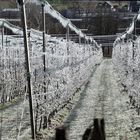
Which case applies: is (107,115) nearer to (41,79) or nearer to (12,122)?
(41,79)

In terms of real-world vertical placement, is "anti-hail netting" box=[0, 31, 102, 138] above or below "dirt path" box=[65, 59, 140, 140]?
above

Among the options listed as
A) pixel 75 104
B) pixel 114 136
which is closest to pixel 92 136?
pixel 114 136

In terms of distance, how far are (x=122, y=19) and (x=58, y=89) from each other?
53.5 m

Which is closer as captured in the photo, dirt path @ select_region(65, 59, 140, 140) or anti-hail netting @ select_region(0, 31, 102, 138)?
dirt path @ select_region(65, 59, 140, 140)

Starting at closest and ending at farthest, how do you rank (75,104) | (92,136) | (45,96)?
(92,136) → (45,96) → (75,104)

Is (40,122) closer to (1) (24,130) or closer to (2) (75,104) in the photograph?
(1) (24,130)

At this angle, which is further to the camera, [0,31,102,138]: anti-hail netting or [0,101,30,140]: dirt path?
[0,31,102,138]: anti-hail netting

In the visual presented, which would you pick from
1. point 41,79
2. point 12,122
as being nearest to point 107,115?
point 41,79

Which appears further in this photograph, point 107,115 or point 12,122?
point 107,115

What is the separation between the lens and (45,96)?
33.0 ft

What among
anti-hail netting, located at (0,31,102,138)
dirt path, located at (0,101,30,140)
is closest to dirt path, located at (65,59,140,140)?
anti-hail netting, located at (0,31,102,138)

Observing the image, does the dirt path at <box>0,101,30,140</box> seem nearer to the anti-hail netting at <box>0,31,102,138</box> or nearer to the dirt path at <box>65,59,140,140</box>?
the anti-hail netting at <box>0,31,102,138</box>

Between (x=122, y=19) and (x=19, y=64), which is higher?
(x=122, y=19)

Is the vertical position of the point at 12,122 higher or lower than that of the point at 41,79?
lower
